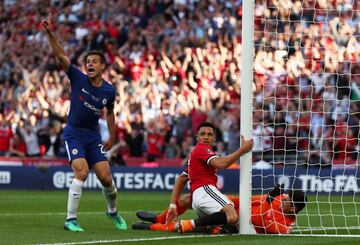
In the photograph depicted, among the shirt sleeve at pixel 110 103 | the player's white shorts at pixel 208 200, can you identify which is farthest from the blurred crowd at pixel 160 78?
the player's white shorts at pixel 208 200

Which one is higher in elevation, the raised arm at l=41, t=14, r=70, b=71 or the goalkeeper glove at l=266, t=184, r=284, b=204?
the raised arm at l=41, t=14, r=70, b=71

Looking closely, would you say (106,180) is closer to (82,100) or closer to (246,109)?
(82,100)

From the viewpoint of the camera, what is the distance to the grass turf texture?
11.3 m

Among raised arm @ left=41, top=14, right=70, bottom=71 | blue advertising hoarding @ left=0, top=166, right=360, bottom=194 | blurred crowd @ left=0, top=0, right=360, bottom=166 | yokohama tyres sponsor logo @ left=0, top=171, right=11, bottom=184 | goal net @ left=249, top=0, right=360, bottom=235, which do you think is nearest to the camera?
raised arm @ left=41, top=14, right=70, bottom=71

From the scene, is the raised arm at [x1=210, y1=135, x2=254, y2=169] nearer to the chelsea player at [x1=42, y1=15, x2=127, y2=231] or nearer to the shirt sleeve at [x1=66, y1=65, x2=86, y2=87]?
the chelsea player at [x1=42, y1=15, x2=127, y2=231]

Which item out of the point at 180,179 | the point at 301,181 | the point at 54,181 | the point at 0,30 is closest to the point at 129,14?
the point at 0,30

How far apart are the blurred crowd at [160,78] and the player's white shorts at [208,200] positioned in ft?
33.5

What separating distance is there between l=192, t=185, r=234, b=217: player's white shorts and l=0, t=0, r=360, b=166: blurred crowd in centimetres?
1020

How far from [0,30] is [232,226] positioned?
22950mm

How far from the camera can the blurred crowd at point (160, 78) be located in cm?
2384

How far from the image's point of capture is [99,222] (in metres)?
14.3

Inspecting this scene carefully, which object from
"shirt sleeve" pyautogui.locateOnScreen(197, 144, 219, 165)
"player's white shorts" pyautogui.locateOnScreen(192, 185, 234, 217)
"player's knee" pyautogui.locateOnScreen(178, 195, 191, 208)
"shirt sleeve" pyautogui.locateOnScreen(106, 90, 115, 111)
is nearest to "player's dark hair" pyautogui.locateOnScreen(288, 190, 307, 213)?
"player's white shorts" pyautogui.locateOnScreen(192, 185, 234, 217)

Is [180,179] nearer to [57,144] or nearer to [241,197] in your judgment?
[241,197]

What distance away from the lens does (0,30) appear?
33875 mm
